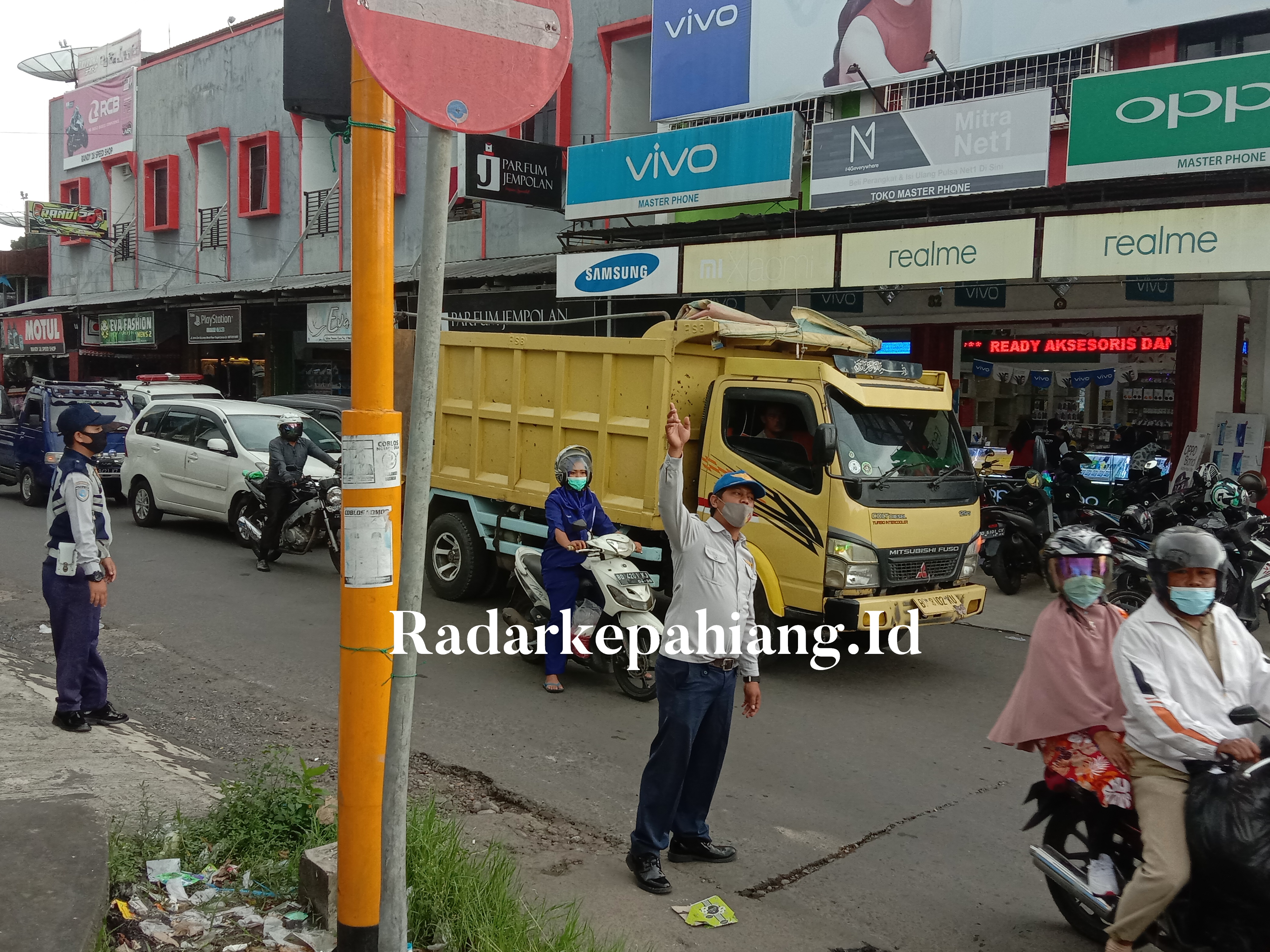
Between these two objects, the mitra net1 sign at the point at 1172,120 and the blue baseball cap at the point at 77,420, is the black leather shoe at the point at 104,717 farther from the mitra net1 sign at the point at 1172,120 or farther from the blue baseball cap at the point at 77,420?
the mitra net1 sign at the point at 1172,120

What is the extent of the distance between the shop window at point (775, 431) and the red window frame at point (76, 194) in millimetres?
28410

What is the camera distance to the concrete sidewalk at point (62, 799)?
137 inches

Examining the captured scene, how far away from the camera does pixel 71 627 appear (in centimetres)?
617

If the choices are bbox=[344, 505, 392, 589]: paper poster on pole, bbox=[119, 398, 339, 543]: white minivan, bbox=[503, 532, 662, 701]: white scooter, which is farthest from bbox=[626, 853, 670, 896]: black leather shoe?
bbox=[119, 398, 339, 543]: white minivan

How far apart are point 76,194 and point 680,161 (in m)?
25.7

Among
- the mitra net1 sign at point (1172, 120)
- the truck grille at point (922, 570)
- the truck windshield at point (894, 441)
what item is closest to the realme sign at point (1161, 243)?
the mitra net1 sign at point (1172, 120)

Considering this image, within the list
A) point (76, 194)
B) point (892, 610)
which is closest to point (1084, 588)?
point (892, 610)

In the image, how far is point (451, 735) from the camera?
22.0 feet

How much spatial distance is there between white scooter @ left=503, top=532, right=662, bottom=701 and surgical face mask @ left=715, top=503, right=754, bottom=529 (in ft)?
8.14

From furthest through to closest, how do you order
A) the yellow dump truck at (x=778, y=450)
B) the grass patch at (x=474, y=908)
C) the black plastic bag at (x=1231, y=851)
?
1. the yellow dump truck at (x=778, y=450)
2. the grass patch at (x=474, y=908)
3. the black plastic bag at (x=1231, y=851)

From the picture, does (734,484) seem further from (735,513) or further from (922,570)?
(922,570)

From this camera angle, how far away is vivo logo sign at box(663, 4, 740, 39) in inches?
587

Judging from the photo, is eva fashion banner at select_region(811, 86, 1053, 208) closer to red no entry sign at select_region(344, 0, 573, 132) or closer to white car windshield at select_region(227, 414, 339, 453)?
white car windshield at select_region(227, 414, 339, 453)

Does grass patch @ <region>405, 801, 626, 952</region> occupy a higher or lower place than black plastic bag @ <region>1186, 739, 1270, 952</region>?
lower
